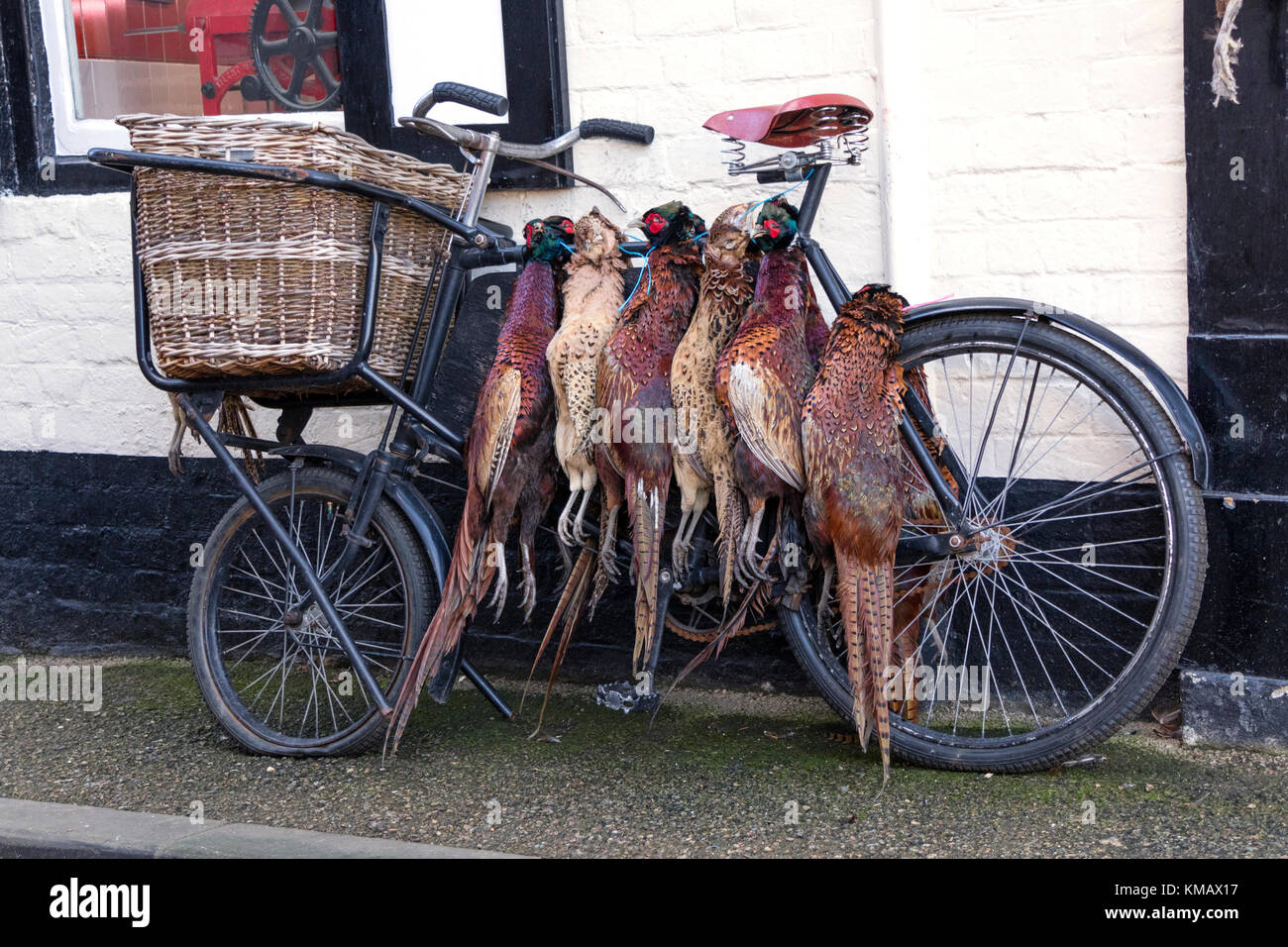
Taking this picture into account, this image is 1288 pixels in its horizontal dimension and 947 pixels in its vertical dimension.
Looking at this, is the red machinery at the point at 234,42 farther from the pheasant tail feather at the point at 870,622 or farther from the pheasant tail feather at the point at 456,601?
the pheasant tail feather at the point at 870,622

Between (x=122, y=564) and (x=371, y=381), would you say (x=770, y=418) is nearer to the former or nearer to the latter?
(x=371, y=381)

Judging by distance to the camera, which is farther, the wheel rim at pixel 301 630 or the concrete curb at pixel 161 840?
the wheel rim at pixel 301 630

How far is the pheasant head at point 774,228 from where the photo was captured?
351 cm

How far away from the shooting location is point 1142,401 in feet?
11.0

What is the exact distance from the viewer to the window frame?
433 cm

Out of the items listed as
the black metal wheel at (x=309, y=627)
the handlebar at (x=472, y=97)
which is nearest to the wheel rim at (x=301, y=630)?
the black metal wheel at (x=309, y=627)

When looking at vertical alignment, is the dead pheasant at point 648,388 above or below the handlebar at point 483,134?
below

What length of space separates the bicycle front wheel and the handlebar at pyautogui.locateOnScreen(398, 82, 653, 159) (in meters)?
1.14

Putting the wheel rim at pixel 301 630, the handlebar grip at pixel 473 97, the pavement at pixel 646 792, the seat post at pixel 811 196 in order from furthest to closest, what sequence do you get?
the wheel rim at pixel 301 630 < the handlebar grip at pixel 473 97 < the seat post at pixel 811 196 < the pavement at pixel 646 792

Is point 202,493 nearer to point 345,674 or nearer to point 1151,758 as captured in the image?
point 345,674

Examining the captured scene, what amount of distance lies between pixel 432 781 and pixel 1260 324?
2.57m


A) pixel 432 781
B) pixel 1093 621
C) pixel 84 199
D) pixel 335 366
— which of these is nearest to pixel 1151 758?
pixel 1093 621

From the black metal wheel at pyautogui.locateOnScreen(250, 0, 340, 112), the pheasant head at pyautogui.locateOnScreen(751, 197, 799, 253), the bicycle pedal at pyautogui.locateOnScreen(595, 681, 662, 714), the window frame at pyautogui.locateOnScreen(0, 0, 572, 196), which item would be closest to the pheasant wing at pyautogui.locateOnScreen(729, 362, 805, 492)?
the pheasant head at pyautogui.locateOnScreen(751, 197, 799, 253)

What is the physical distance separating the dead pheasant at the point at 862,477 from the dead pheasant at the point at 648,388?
405mm
